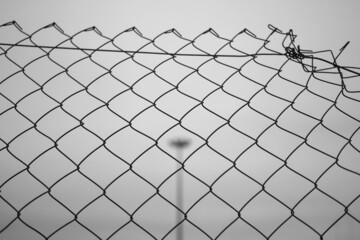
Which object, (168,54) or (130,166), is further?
(168,54)

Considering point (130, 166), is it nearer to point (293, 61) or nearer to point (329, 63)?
point (293, 61)

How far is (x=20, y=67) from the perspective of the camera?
1.25 meters

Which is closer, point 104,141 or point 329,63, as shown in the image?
point 104,141

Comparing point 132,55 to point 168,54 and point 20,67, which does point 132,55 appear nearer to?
point 168,54

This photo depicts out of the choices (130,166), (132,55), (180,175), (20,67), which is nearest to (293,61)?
(132,55)

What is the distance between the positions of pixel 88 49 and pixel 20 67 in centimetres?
29

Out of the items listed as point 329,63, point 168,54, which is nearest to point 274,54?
point 329,63

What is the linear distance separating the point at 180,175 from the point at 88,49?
22.9 ft

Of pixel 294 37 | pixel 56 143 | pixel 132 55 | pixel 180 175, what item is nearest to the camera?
pixel 56 143

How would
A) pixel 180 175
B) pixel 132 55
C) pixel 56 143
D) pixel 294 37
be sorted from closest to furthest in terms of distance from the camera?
pixel 56 143 → pixel 132 55 → pixel 294 37 → pixel 180 175

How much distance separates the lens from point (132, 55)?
52.0 inches

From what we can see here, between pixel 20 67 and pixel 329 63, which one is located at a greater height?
pixel 329 63

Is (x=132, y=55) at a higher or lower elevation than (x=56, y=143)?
higher

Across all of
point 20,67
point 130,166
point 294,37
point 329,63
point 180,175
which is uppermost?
point 180,175
